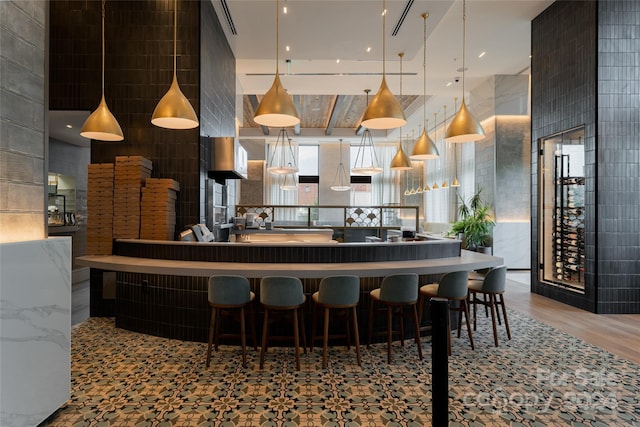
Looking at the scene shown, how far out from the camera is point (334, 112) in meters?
12.1

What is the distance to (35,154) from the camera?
2.58m

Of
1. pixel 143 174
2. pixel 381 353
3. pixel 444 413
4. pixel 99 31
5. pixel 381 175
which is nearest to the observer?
pixel 444 413

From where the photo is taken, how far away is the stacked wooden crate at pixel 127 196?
4941 mm

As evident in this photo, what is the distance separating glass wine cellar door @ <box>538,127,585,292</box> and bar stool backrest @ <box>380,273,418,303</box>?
12.7 ft

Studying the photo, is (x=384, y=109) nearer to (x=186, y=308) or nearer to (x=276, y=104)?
(x=276, y=104)

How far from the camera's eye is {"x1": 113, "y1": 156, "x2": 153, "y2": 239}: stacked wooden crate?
494 cm

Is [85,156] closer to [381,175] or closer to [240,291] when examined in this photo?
[240,291]

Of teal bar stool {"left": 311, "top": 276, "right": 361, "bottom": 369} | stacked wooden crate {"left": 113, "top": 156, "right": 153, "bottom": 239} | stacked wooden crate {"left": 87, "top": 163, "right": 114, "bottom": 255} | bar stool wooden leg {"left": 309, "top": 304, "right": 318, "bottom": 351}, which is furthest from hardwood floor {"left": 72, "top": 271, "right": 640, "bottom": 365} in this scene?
bar stool wooden leg {"left": 309, "top": 304, "right": 318, "bottom": 351}

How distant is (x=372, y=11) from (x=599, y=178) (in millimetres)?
4314

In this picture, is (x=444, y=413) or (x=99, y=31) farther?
(x=99, y=31)

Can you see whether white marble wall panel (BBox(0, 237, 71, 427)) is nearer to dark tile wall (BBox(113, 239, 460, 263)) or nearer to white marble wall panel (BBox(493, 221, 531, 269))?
dark tile wall (BBox(113, 239, 460, 263))

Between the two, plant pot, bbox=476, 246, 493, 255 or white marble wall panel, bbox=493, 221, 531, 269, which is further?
white marble wall panel, bbox=493, 221, 531, 269

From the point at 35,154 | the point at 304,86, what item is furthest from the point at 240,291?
the point at 304,86

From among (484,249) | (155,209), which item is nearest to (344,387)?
(155,209)
